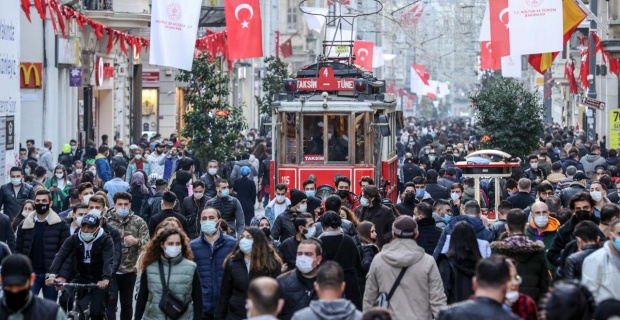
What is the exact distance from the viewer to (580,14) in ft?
88.4

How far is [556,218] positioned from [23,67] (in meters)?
21.2

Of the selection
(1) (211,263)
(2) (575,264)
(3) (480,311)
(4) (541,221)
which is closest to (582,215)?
(4) (541,221)

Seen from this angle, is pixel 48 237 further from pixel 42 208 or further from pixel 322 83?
pixel 322 83

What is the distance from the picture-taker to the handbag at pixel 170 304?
38.1ft

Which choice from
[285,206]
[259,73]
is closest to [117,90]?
[259,73]

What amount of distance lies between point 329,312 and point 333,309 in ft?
0.11

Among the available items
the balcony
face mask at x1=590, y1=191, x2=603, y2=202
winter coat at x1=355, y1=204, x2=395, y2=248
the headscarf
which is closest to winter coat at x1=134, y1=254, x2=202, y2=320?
winter coat at x1=355, y1=204, x2=395, y2=248

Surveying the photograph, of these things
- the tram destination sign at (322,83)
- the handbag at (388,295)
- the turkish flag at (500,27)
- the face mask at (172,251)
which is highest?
the turkish flag at (500,27)

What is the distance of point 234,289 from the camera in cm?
1191

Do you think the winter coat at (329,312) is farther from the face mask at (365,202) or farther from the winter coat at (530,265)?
the face mask at (365,202)

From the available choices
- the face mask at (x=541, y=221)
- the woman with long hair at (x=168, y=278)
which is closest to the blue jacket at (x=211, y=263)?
the woman with long hair at (x=168, y=278)

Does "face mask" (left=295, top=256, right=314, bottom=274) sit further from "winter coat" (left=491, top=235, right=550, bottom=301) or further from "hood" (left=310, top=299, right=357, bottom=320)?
"hood" (left=310, top=299, right=357, bottom=320)

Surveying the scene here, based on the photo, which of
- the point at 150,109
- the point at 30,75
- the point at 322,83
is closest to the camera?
the point at 322,83

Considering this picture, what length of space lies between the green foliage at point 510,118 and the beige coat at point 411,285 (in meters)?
21.0
